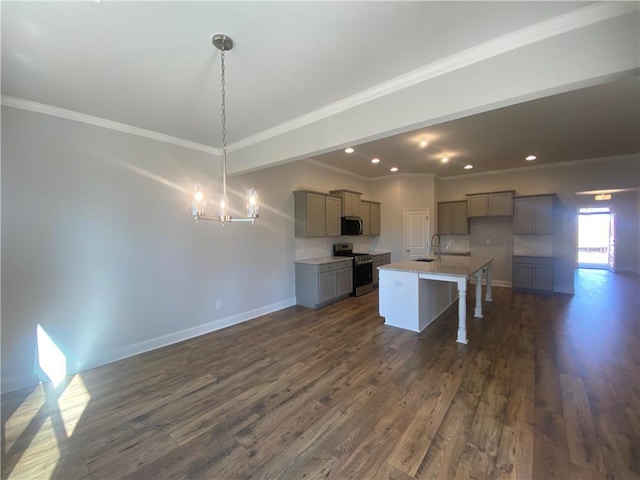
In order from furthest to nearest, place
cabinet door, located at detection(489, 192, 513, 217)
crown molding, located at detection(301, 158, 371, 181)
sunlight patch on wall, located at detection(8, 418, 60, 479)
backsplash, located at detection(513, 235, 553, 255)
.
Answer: cabinet door, located at detection(489, 192, 513, 217) < backsplash, located at detection(513, 235, 553, 255) < crown molding, located at detection(301, 158, 371, 181) < sunlight patch on wall, located at detection(8, 418, 60, 479)

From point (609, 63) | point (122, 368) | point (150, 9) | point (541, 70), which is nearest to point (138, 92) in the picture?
point (150, 9)

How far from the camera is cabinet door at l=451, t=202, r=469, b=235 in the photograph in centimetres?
706

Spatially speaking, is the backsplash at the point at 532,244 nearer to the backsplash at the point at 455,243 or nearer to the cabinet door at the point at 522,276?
the cabinet door at the point at 522,276

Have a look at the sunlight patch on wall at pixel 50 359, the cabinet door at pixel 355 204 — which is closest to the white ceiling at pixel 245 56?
the sunlight patch on wall at pixel 50 359

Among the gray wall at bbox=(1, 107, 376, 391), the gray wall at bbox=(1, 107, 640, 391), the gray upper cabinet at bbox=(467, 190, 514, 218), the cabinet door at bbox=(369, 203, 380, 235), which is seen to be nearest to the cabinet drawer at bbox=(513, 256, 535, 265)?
the gray upper cabinet at bbox=(467, 190, 514, 218)

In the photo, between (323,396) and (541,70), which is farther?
(323,396)

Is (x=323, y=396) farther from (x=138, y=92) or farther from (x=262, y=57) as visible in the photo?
(x=138, y=92)

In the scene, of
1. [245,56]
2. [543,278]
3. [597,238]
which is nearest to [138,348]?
[245,56]

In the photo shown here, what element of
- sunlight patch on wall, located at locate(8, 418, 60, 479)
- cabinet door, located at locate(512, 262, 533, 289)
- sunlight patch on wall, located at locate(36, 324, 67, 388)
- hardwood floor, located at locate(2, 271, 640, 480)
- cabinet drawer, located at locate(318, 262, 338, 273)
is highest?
cabinet drawer, located at locate(318, 262, 338, 273)

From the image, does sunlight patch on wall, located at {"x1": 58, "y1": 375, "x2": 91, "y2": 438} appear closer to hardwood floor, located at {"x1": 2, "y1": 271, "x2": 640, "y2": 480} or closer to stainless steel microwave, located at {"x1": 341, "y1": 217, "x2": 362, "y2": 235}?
hardwood floor, located at {"x1": 2, "y1": 271, "x2": 640, "y2": 480}

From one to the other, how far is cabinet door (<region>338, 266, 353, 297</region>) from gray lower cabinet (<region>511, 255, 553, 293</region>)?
12.8ft

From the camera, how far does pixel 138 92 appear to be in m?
2.59

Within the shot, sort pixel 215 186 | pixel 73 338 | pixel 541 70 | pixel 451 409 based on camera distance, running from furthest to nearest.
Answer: pixel 215 186, pixel 73 338, pixel 451 409, pixel 541 70

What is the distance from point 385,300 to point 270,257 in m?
2.18
